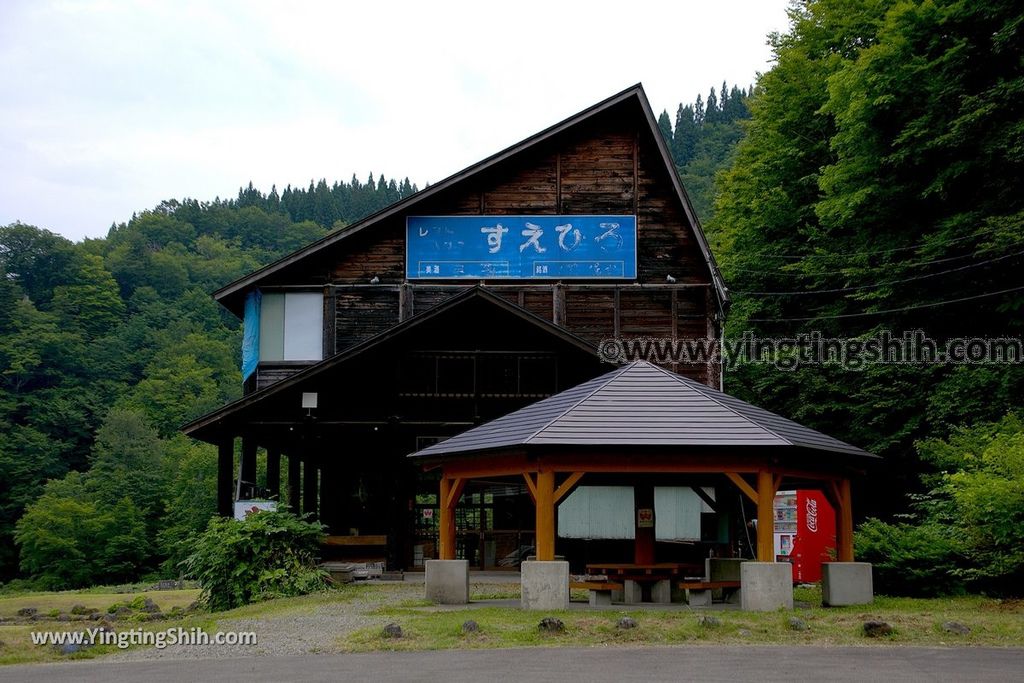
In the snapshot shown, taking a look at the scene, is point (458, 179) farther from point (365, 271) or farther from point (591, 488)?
point (591, 488)

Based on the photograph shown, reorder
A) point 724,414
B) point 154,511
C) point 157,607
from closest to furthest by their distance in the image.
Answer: point 724,414
point 157,607
point 154,511

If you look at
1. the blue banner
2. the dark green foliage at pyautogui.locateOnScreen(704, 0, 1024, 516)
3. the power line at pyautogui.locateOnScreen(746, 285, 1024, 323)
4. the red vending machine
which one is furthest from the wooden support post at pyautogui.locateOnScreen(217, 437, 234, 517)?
the power line at pyautogui.locateOnScreen(746, 285, 1024, 323)

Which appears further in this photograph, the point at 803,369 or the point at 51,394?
the point at 51,394

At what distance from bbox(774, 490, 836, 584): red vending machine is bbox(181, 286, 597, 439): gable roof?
18.5 feet

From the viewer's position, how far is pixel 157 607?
862 inches

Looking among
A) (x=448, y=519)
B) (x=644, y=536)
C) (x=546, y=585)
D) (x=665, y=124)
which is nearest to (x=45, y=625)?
(x=448, y=519)

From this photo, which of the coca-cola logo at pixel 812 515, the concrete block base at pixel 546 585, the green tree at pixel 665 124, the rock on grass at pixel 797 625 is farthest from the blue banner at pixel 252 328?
the green tree at pixel 665 124

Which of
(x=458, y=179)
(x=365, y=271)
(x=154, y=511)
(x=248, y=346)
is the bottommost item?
(x=154, y=511)

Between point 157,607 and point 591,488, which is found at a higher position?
point 591,488

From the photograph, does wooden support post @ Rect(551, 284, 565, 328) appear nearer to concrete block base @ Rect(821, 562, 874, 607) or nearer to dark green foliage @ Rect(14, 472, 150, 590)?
concrete block base @ Rect(821, 562, 874, 607)

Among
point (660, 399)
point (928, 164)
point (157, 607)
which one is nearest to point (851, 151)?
point (928, 164)

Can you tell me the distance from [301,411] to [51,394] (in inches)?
2543

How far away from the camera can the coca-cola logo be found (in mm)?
24391

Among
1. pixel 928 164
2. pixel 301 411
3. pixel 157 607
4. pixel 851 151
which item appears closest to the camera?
pixel 157 607
